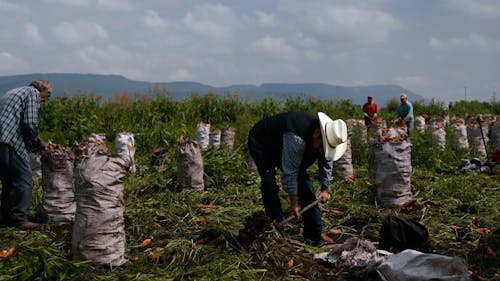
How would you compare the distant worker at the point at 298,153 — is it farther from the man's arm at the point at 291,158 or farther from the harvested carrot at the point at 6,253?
the harvested carrot at the point at 6,253

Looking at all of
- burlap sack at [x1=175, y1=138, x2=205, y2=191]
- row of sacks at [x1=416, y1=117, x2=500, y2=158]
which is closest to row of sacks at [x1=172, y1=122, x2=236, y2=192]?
burlap sack at [x1=175, y1=138, x2=205, y2=191]

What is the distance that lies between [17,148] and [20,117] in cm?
31

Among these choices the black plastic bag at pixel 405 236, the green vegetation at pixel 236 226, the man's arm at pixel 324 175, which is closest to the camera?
the green vegetation at pixel 236 226

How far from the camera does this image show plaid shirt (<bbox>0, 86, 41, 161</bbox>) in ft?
15.5

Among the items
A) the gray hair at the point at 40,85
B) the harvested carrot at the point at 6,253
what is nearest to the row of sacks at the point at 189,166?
the gray hair at the point at 40,85

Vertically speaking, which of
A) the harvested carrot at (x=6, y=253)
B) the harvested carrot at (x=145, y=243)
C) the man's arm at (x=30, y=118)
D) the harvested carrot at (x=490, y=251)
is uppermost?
the man's arm at (x=30, y=118)

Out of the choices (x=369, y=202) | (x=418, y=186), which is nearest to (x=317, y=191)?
(x=369, y=202)

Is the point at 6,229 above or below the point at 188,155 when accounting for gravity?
below

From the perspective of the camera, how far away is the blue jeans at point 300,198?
4379 millimetres

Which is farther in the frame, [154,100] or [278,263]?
[154,100]

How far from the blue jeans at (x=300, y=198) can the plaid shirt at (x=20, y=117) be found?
7.62 ft

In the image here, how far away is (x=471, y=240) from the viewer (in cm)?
441

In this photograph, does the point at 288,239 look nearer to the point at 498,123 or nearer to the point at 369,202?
the point at 369,202

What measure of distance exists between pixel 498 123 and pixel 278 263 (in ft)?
26.1
